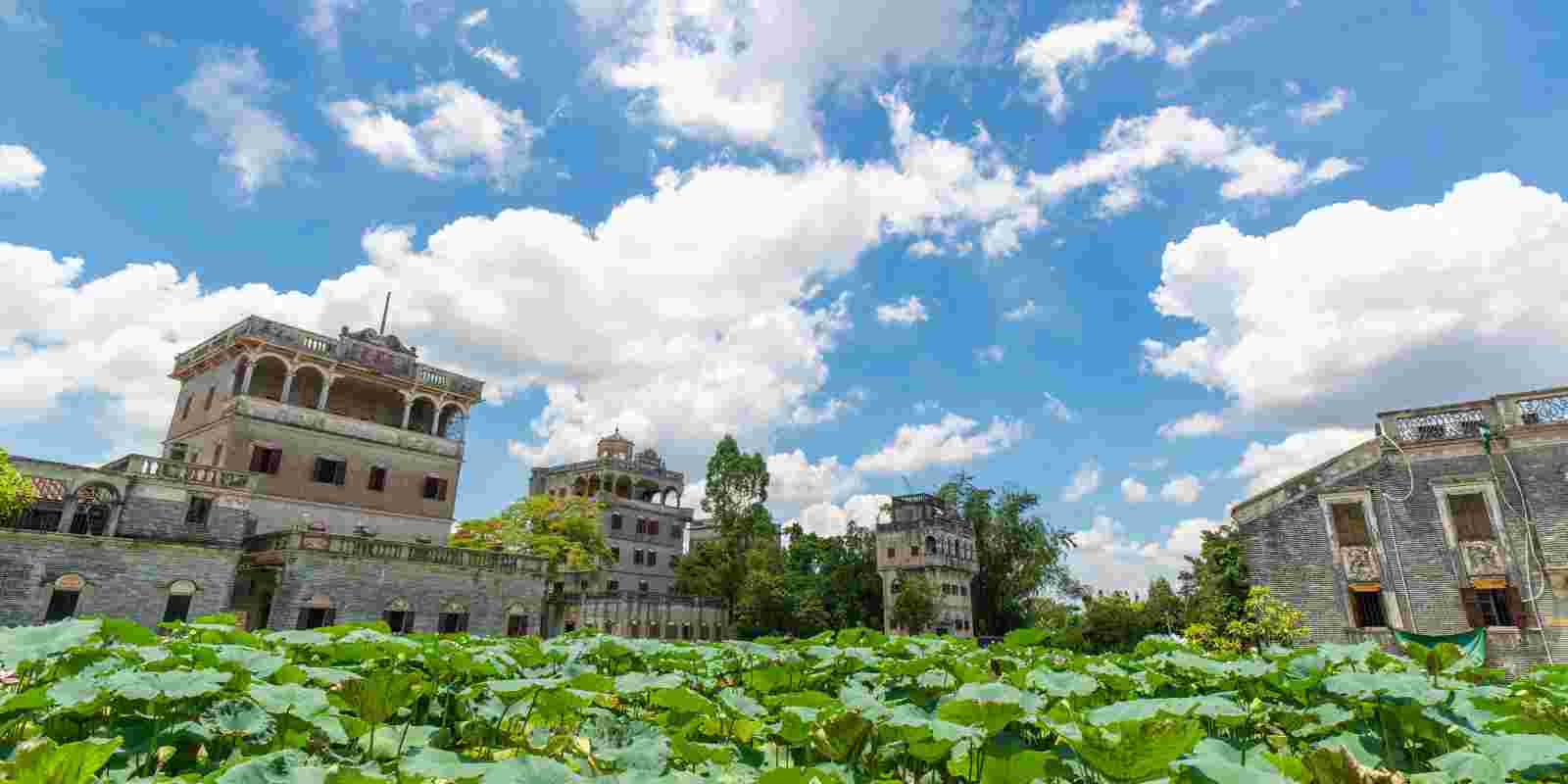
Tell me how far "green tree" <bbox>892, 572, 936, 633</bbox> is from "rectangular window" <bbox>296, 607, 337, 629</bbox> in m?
30.6

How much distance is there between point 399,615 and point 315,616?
A: 2.70m

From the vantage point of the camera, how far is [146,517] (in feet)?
78.9

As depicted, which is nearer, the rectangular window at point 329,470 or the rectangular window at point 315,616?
the rectangular window at point 315,616

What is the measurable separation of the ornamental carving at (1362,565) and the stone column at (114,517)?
35022 mm

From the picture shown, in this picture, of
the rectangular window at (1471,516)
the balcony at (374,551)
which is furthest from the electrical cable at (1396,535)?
the balcony at (374,551)

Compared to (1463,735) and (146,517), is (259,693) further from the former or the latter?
(146,517)

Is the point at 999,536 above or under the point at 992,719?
above

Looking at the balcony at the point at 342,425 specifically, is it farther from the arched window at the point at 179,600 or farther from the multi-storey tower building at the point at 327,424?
the arched window at the point at 179,600

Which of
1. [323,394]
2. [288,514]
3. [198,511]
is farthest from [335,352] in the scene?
[198,511]

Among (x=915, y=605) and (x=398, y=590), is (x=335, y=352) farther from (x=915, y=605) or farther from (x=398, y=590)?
(x=915, y=605)

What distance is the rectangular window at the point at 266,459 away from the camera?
92.4 ft

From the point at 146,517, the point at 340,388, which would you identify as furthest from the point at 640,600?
the point at 146,517

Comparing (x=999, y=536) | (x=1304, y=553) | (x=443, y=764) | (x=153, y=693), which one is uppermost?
(x=999, y=536)

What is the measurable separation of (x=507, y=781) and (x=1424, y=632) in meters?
24.2
